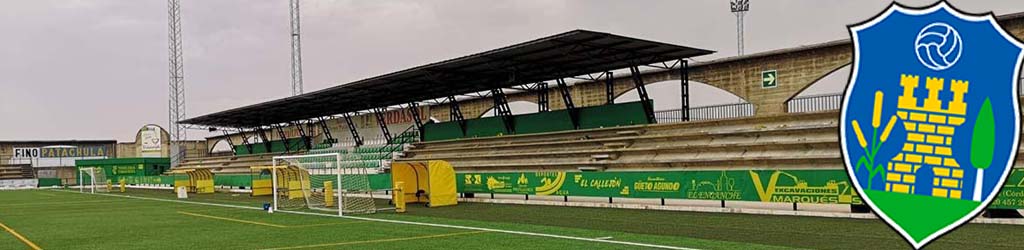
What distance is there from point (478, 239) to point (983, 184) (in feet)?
38.0

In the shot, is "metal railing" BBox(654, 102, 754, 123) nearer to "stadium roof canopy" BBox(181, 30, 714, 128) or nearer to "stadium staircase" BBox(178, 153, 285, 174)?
"stadium roof canopy" BBox(181, 30, 714, 128)

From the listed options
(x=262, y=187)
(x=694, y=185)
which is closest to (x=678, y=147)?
(x=694, y=185)

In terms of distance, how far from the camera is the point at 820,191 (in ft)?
63.5

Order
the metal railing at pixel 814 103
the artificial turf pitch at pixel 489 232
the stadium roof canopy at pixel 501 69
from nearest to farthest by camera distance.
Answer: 1. the artificial turf pitch at pixel 489 232
2. the metal railing at pixel 814 103
3. the stadium roof canopy at pixel 501 69

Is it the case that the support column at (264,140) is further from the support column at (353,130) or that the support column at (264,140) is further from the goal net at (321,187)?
the goal net at (321,187)

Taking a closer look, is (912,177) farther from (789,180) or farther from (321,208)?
(321,208)

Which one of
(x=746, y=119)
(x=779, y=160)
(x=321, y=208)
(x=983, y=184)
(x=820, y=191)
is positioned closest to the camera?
(x=983, y=184)

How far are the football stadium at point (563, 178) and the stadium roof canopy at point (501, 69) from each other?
0.13m

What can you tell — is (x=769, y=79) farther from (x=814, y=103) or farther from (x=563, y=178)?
(x=563, y=178)

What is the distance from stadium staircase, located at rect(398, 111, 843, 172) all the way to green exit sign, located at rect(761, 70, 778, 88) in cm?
461

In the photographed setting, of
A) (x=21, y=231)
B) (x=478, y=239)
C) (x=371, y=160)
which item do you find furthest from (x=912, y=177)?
(x=371, y=160)

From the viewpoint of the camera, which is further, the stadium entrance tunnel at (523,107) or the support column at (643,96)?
the stadium entrance tunnel at (523,107)

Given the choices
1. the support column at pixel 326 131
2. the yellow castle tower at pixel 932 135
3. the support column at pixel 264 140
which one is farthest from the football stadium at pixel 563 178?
the support column at pixel 264 140

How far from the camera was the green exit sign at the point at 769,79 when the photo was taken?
33188 millimetres
